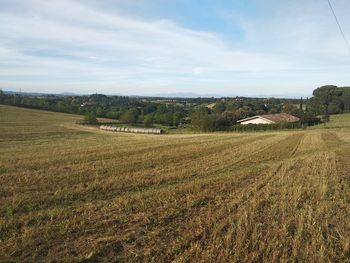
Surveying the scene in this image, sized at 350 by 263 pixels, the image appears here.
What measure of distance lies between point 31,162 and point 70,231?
1116 cm

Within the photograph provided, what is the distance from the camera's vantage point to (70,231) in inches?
300

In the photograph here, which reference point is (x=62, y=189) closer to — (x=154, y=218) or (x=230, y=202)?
(x=154, y=218)

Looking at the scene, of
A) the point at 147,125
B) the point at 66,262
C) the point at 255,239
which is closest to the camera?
the point at 66,262

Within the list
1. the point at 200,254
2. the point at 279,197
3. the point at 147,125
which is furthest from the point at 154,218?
the point at 147,125

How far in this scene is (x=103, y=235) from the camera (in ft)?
24.4

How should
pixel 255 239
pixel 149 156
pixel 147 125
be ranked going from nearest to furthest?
pixel 255 239, pixel 149 156, pixel 147 125

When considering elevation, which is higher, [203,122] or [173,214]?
[173,214]

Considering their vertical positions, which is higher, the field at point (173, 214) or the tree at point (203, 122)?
the field at point (173, 214)

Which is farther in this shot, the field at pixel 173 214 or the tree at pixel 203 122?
the tree at pixel 203 122

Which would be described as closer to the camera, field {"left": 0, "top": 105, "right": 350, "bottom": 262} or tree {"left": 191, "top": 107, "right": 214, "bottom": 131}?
field {"left": 0, "top": 105, "right": 350, "bottom": 262}

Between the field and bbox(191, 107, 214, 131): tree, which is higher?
the field

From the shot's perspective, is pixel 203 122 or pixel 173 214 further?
pixel 203 122

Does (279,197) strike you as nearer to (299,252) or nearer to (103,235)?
(299,252)

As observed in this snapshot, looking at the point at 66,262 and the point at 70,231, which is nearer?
the point at 66,262
